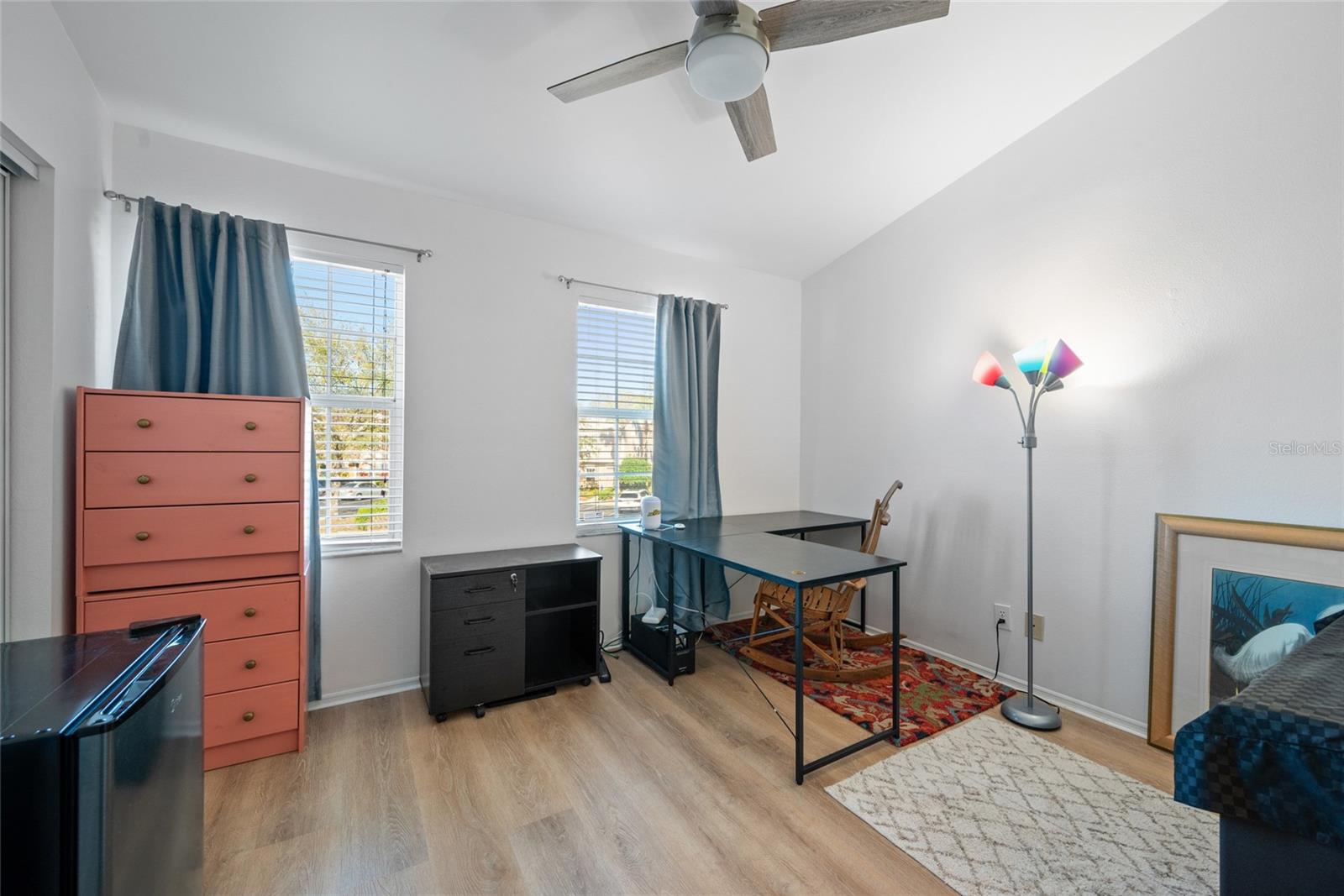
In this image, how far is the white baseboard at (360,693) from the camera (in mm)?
2527

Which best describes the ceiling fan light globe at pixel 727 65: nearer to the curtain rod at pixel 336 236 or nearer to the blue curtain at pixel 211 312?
the curtain rod at pixel 336 236

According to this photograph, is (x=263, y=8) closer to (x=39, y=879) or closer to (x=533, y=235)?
(x=533, y=235)

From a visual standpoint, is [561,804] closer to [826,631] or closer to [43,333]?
[826,631]

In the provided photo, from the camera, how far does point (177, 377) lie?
218 cm

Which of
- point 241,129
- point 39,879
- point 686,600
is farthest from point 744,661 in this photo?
point 241,129

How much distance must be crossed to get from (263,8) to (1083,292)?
135 inches

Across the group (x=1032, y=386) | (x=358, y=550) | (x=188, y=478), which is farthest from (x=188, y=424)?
(x=1032, y=386)

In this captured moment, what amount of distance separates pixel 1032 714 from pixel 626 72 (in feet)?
10.1

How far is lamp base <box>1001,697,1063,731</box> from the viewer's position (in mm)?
2400

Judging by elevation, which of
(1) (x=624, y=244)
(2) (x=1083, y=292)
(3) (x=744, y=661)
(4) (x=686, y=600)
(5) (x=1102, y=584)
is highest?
(1) (x=624, y=244)

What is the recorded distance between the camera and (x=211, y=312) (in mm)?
2244

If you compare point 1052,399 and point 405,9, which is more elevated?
point 405,9

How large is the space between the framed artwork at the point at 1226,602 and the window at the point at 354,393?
11.3 ft

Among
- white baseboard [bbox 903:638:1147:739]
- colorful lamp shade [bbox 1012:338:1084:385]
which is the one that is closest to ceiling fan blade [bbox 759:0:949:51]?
colorful lamp shade [bbox 1012:338:1084:385]
